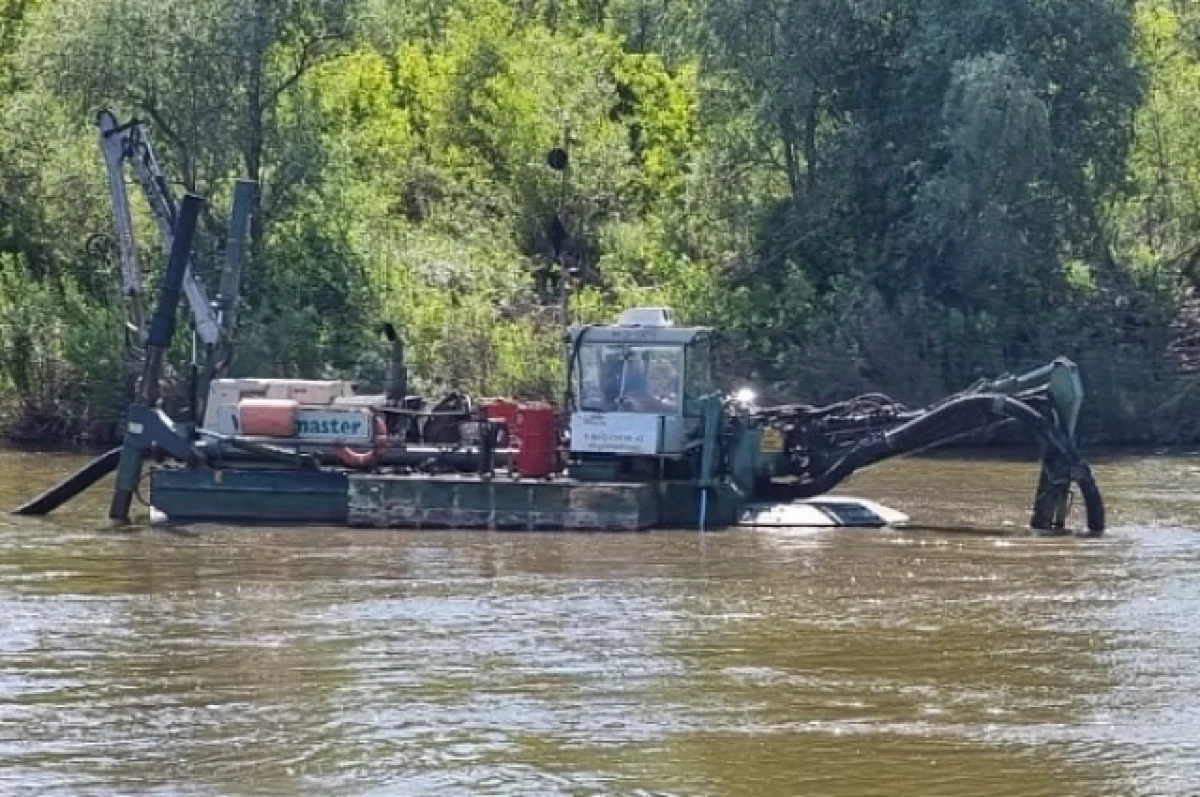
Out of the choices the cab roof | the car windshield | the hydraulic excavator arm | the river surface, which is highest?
the hydraulic excavator arm

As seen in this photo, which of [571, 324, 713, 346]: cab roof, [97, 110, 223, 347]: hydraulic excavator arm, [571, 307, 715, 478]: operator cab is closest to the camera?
[571, 307, 715, 478]: operator cab

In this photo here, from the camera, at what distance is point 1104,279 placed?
4634 cm

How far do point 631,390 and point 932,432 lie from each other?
352 centimetres

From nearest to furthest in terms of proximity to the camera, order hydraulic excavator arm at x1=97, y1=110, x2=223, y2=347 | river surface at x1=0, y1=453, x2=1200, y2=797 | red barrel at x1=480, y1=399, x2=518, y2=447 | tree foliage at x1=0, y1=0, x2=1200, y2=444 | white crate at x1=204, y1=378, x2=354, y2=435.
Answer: river surface at x1=0, y1=453, x2=1200, y2=797 < red barrel at x1=480, y1=399, x2=518, y2=447 < white crate at x1=204, y1=378, x2=354, y2=435 < hydraulic excavator arm at x1=97, y1=110, x2=223, y2=347 < tree foliage at x1=0, y1=0, x2=1200, y2=444

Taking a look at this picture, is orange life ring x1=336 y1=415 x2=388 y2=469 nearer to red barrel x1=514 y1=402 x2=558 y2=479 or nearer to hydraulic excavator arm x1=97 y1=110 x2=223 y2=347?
red barrel x1=514 y1=402 x2=558 y2=479

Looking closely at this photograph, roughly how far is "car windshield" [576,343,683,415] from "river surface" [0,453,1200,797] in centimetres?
160

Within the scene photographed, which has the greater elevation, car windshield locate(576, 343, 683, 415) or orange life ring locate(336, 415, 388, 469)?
car windshield locate(576, 343, 683, 415)

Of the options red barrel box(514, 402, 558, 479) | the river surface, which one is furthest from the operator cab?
the river surface

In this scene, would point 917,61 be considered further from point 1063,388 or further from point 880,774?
point 880,774

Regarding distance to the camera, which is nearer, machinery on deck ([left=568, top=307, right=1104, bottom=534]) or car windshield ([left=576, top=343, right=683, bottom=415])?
machinery on deck ([left=568, top=307, right=1104, bottom=534])

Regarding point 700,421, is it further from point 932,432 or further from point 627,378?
point 932,432

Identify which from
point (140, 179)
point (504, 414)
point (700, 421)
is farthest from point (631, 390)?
point (140, 179)

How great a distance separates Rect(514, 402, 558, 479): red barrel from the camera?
27.8 m

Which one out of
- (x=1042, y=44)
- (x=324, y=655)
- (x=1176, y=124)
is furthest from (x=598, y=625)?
(x=1176, y=124)
